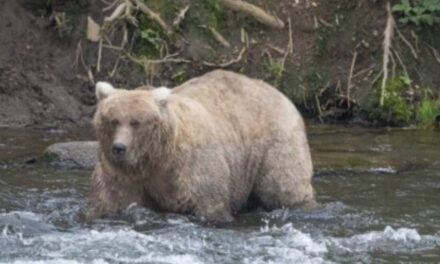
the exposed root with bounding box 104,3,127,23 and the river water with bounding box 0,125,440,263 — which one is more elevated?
the exposed root with bounding box 104,3,127,23

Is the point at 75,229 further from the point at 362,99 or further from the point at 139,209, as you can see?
the point at 362,99

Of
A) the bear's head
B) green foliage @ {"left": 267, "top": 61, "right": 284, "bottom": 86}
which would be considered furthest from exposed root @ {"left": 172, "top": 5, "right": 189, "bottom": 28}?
the bear's head

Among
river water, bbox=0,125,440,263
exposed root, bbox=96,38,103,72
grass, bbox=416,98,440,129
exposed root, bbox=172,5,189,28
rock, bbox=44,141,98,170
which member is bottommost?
river water, bbox=0,125,440,263

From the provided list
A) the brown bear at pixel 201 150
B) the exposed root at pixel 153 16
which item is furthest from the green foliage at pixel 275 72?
the brown bear at pixel 201 150

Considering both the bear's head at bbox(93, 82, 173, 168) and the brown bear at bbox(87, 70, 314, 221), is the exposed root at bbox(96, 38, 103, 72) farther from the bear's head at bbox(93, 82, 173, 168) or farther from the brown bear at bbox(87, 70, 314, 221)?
the bear's head at bbox(93, 82, 173, 168)

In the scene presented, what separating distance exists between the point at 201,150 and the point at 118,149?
861 millimetres

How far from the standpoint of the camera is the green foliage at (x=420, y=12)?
15891 mm

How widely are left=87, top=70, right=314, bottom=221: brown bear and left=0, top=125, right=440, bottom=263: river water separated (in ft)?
0.48

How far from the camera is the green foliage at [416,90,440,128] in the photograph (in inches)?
597

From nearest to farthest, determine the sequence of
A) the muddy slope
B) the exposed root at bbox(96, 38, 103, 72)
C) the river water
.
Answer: the river water
the muddy slope
the exposed root at bbox(96, 38, 103, 72)

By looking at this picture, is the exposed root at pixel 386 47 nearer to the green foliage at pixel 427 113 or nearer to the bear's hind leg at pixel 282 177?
the green foliage at pixel 427 113

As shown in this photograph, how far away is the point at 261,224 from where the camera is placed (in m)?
10.6

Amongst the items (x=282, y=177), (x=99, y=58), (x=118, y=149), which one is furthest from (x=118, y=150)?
(x=99, y=58)

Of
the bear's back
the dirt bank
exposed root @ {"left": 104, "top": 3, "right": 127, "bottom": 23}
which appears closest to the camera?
the bear's back
